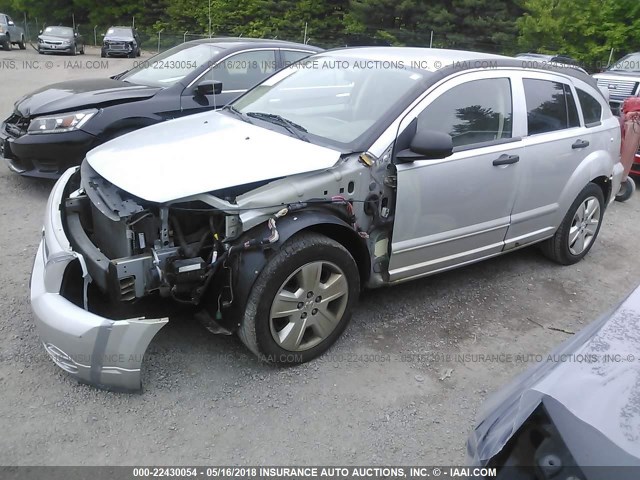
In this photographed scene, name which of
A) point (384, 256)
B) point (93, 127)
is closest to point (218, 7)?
point (93, 127)

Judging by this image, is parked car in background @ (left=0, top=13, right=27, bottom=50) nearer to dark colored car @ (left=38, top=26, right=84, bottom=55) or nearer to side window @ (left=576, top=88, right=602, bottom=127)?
dark colored car @ (left=38, top=26, right=84, bottom=55)

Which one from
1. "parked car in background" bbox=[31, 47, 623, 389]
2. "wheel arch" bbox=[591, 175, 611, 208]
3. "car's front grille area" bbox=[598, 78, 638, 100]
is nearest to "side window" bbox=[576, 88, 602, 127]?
"parked car in background" bbox=[31, 47, 623, 389]

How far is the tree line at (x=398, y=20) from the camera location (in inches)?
860

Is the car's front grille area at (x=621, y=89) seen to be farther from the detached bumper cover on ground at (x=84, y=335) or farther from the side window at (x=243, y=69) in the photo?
the detached bumper cover on ground at (x=84, y=335)

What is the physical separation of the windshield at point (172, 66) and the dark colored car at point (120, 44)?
21.3 metres

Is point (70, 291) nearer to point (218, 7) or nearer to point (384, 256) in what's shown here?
point (384, 256)

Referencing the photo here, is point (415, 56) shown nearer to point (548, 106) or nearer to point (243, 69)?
point (548, 106)

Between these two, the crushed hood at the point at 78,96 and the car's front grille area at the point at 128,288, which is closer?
the car's front grille area at the point at 128,288

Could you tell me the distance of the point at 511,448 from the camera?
1.85 metres

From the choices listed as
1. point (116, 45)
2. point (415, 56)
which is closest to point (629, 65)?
point (415, 56)

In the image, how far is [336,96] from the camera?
3926mm

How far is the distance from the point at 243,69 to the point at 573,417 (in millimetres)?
5619

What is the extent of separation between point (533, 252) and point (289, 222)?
307cm

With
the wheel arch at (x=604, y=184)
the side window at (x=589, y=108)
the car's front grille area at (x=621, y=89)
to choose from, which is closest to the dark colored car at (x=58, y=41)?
the car's front grille area at (x=621, y=89)
